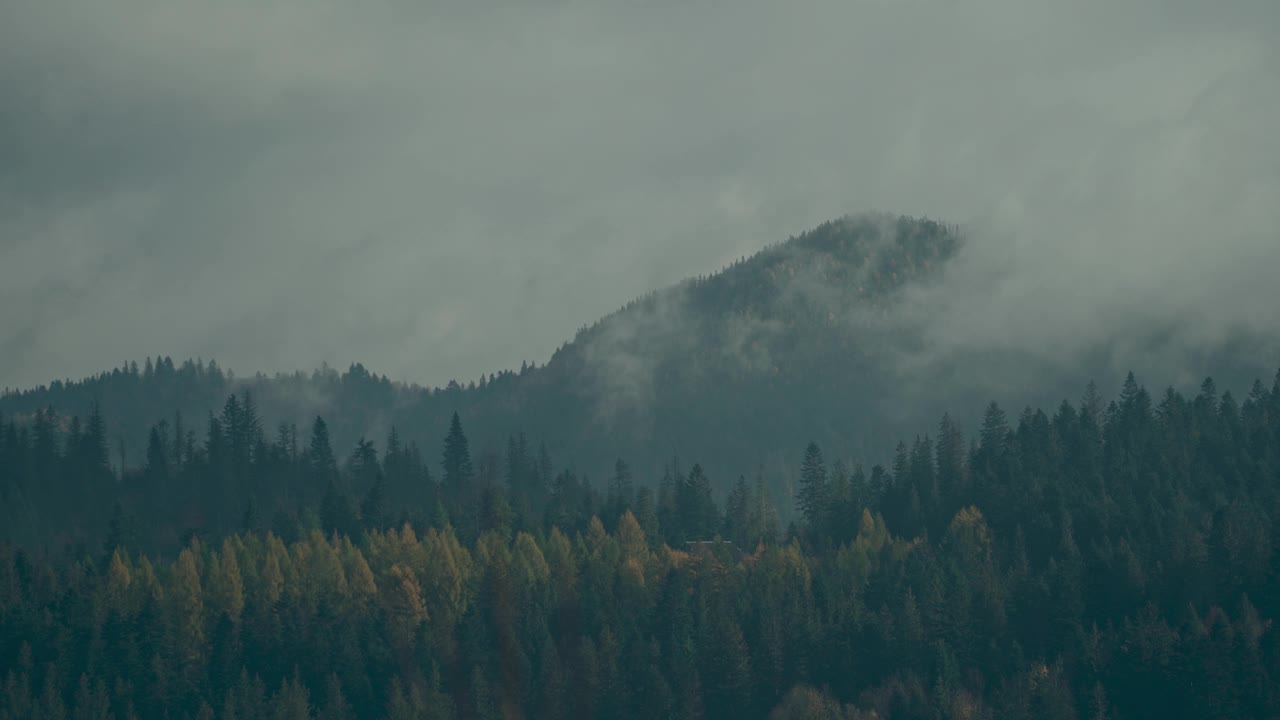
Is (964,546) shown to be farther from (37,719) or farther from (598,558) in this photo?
(37,719)

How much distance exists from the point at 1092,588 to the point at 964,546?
61.0ft

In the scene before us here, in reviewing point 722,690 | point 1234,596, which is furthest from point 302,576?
point 1234,596

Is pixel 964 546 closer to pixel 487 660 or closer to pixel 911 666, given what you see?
pixel 911 666

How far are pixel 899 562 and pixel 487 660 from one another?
152 feet

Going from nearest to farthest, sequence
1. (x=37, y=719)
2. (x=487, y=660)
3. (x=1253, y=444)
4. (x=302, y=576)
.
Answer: (x=37, y=719) → (x=487, y=660) → (x=302, y=576) → (x=1253, y=444)

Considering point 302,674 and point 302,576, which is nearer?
point 302,674

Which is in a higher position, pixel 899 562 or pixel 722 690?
pixel 899 562

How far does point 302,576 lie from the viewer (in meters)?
170

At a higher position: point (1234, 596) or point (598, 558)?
point (598, 558)

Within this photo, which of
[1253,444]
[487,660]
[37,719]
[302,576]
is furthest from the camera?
[1253,444]

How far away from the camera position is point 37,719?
146 m

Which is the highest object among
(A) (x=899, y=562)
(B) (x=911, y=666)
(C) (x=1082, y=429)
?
(C) (x=1082, y=429)

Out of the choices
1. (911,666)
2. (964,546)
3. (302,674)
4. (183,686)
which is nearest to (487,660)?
(302,674)

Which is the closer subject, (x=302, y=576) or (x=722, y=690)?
(x=722, y=690)
